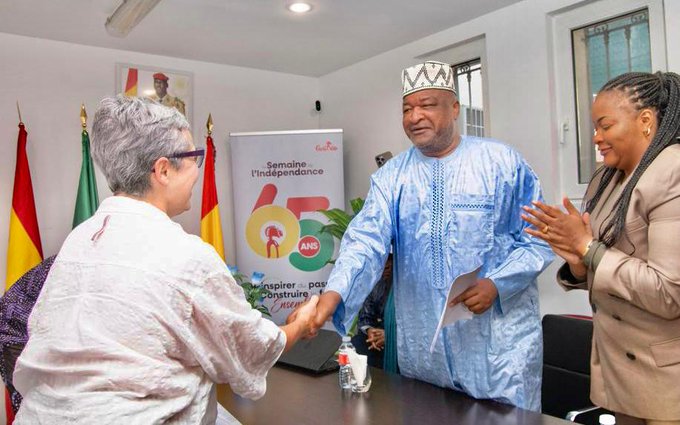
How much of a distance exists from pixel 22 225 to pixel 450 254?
131 inches

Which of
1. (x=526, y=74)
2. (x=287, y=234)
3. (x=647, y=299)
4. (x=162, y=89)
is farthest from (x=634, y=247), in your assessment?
(x=162, y=89)

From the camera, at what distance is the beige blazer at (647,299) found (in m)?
1.33

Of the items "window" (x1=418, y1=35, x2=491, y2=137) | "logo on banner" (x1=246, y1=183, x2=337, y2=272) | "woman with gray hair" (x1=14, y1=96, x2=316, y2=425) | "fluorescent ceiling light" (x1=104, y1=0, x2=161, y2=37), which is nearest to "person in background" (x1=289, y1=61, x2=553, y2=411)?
"woman with gray hair" (x1=14, y1=96, x2=316, y2=425)

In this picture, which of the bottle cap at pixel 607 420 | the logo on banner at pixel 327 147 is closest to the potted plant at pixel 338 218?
the logo on banner at pixel 327 147

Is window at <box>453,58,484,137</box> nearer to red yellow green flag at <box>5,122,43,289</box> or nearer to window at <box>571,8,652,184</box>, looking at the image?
window at <box>571,8,652,184</box>

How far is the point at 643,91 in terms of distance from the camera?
1.50 meters

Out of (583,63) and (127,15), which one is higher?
(127,15)

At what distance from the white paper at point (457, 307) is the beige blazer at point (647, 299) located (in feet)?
1.09

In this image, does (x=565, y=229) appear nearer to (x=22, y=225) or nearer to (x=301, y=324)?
(x=301, y=324)

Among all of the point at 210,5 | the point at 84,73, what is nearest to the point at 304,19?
the point at 210,5

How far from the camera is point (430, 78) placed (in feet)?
6.79

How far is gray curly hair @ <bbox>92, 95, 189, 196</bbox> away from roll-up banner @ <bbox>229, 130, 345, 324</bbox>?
3.61 meters

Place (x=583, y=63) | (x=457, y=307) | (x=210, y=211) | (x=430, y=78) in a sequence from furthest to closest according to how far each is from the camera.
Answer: (x=210, y=211) → (x=583, y=63) → (x=430, y=78) → (x=457, y=307)

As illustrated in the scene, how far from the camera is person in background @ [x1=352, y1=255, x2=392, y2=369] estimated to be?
130 inches
